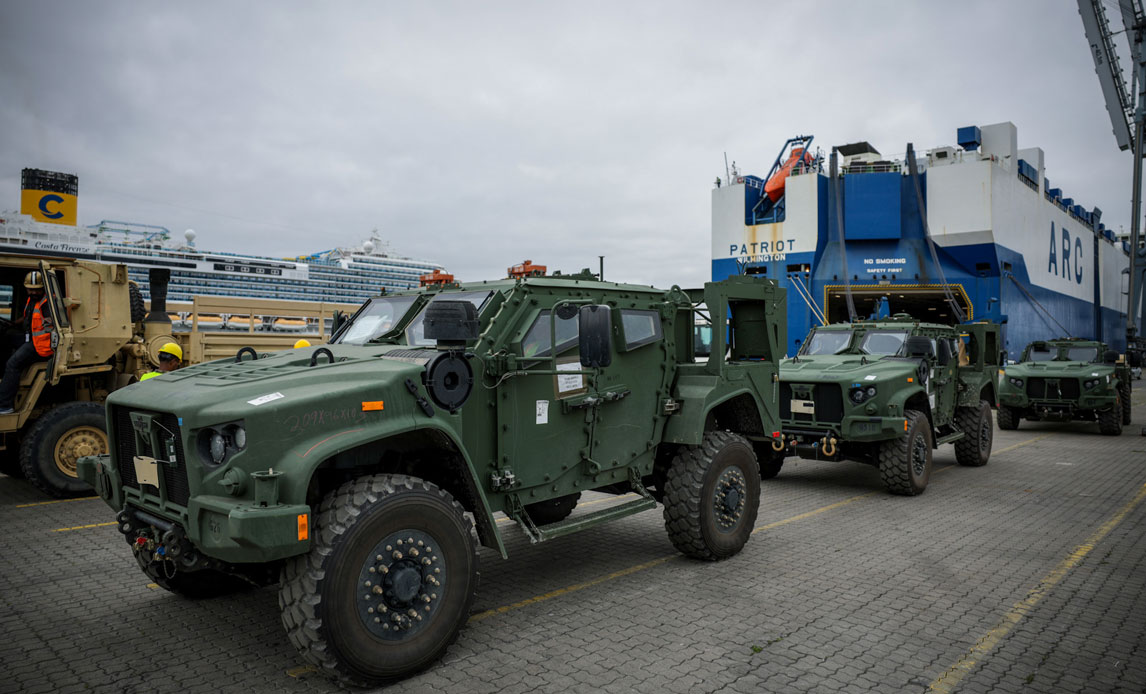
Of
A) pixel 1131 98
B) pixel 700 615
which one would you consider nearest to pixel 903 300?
pixel 1131 98

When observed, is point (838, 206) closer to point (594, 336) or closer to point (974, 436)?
point (974, 436)

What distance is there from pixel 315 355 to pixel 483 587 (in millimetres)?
2203

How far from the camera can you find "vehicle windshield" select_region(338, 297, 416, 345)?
17.5 feet

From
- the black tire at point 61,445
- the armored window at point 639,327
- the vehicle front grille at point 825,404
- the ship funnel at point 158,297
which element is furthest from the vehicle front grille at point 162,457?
the vehicle front grille at point 825,404

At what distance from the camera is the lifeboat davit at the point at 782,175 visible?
2769 cm

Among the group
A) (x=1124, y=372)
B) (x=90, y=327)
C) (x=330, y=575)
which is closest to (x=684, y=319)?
(x=330, y=575)

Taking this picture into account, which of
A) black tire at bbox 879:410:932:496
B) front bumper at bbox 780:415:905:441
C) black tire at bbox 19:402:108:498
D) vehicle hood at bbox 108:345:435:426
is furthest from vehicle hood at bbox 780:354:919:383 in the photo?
black tire at bbox 19:402:108:498

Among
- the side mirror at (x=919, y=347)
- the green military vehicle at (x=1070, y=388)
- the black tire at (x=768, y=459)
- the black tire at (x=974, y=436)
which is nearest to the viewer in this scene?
the side mirror at (x=919, y=347)

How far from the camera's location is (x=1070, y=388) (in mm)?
14727

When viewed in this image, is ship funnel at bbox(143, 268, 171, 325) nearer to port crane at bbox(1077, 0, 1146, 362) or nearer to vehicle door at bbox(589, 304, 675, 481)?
vehicle door at bbox(589, 304, 675, 481)

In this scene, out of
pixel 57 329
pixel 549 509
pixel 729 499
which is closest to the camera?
pixel 729 499

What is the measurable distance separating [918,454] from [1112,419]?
8653 millimetres

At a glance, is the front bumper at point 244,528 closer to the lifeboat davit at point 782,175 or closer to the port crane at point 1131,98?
the port crane at point 1131,98

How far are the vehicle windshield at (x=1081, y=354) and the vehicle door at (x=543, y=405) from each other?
1531 centimetres
